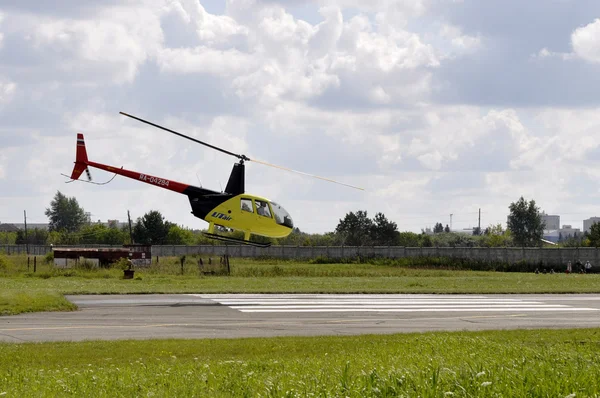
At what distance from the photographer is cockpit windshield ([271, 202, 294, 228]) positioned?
3271 cm

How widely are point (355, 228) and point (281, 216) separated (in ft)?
291

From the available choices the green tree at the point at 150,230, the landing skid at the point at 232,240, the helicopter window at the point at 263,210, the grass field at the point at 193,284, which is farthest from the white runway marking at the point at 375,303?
the green tree at the point at 150,230

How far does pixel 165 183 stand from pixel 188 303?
634 cm

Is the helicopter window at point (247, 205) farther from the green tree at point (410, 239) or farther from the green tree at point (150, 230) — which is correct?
the green tree at point (410, 239)

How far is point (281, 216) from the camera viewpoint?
32.9 meters

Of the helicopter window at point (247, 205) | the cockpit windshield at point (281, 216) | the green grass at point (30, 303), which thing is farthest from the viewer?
the cockpit windshield at point (281, 216)

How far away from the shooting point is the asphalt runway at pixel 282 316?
2089cm

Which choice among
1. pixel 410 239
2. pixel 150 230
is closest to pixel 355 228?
pixel 410 239

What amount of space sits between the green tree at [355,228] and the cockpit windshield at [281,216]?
85.8 metres

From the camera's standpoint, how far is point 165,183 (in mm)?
32875

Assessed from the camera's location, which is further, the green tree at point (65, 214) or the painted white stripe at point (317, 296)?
the green tree at point (65, 214)

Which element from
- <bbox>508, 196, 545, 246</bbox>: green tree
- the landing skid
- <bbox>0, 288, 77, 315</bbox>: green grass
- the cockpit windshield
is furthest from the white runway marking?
<bbox>508, 196, 545, 246</bbox>: green tree

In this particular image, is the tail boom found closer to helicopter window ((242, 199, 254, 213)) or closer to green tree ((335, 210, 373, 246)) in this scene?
helicopter window ((242, 199, 254, 213))

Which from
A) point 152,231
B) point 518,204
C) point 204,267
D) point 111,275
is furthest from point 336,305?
point 518,204
